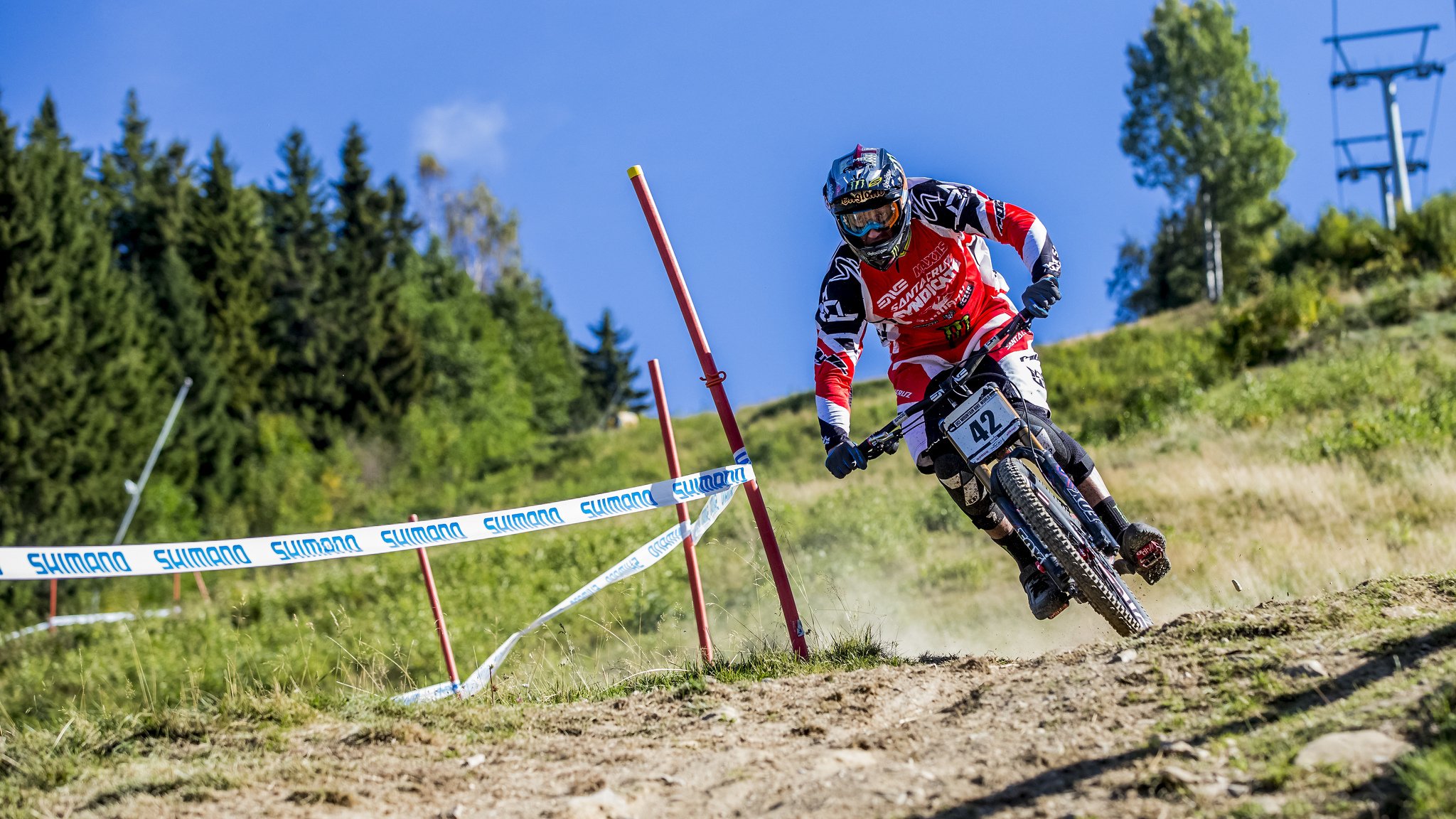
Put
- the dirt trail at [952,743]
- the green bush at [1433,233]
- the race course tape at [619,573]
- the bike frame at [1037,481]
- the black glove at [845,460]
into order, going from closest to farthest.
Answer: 1. the dirt trail at [952,743]
2. the bike frame at [1037,481]
3. the black glove at [845,460]
4. the race course tape at [619,573]
5. the green bush at [1433,233]

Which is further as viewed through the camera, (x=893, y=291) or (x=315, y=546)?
(x=893, y=291)

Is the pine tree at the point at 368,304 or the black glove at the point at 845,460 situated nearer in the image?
the black glove at the point at 845,460

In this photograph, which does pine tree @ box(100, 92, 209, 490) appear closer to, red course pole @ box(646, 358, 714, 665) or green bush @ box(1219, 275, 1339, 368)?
green bush @ box(1219, 275, 1339, 368)

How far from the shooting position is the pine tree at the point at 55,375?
119 ft

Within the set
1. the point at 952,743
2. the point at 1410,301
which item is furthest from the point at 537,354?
the point at 952,743

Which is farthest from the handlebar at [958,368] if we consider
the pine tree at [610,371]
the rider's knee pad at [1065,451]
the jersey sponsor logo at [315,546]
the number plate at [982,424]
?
the pine tree at [610,371]

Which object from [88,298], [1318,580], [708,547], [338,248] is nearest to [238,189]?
[338,248]

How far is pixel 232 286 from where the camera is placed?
53.8 meters

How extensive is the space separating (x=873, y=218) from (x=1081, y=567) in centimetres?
183

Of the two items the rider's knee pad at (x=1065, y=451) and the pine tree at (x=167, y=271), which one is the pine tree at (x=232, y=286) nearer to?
the pine tree at (x=167, y=271)

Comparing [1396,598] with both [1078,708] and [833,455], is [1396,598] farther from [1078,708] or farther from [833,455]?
[833,455]

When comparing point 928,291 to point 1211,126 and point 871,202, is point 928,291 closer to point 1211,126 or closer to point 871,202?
point 871,202

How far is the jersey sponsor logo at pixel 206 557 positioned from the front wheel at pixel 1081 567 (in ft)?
10.7

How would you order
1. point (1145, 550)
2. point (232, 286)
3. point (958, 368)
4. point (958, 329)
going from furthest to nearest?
point (232, 286) < point (958, 329) < point (958, 368) < point (1145, 550)
